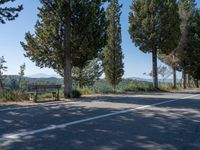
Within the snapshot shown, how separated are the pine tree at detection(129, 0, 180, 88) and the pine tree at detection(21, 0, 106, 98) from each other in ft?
48.7

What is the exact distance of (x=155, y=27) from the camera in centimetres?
4012

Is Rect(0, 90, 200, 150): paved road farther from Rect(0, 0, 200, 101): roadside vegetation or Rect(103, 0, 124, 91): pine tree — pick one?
Rect(103, 0, 124, 91): pine tree

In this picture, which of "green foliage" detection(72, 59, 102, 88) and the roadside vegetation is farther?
"green foliage" detection(72, 59, 102, 88)

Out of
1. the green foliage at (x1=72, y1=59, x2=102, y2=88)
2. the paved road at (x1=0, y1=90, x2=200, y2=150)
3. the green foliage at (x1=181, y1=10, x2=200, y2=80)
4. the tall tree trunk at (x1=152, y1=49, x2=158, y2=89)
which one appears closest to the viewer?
the paved road at (x1=0, y1=90, x2=200, y2=150)

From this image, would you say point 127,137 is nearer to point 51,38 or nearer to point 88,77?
point 51,38

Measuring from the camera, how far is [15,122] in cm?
1094

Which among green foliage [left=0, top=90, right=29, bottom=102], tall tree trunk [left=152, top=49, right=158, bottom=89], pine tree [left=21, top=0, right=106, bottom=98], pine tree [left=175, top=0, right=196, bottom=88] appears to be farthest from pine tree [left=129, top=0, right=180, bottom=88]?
green foliage [left=0, top=90, right=29, bottom=102]

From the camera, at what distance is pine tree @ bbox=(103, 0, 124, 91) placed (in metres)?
48.7

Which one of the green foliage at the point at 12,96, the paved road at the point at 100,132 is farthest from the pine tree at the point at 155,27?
the paved road at the point at 100,132

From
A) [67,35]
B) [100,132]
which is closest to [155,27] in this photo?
[67,35]

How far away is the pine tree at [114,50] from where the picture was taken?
4869cm

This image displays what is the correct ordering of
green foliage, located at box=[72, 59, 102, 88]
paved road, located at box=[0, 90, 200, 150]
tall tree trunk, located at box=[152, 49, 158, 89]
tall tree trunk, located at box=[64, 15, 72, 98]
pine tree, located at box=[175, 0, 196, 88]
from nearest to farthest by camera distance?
paved road, located at box=[0, 90, 200, 150] < tall tree trunk, located at box=[64, 15, 72, 98] < tall tree trunk, located at box=[152, 49, 158, 89] < pine tree, located at box=[175, 0, 196, 88] < green foliage, located at box=[72, 59, 102, 88]

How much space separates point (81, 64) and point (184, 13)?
2843cm

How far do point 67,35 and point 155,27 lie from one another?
17036 millimetres
